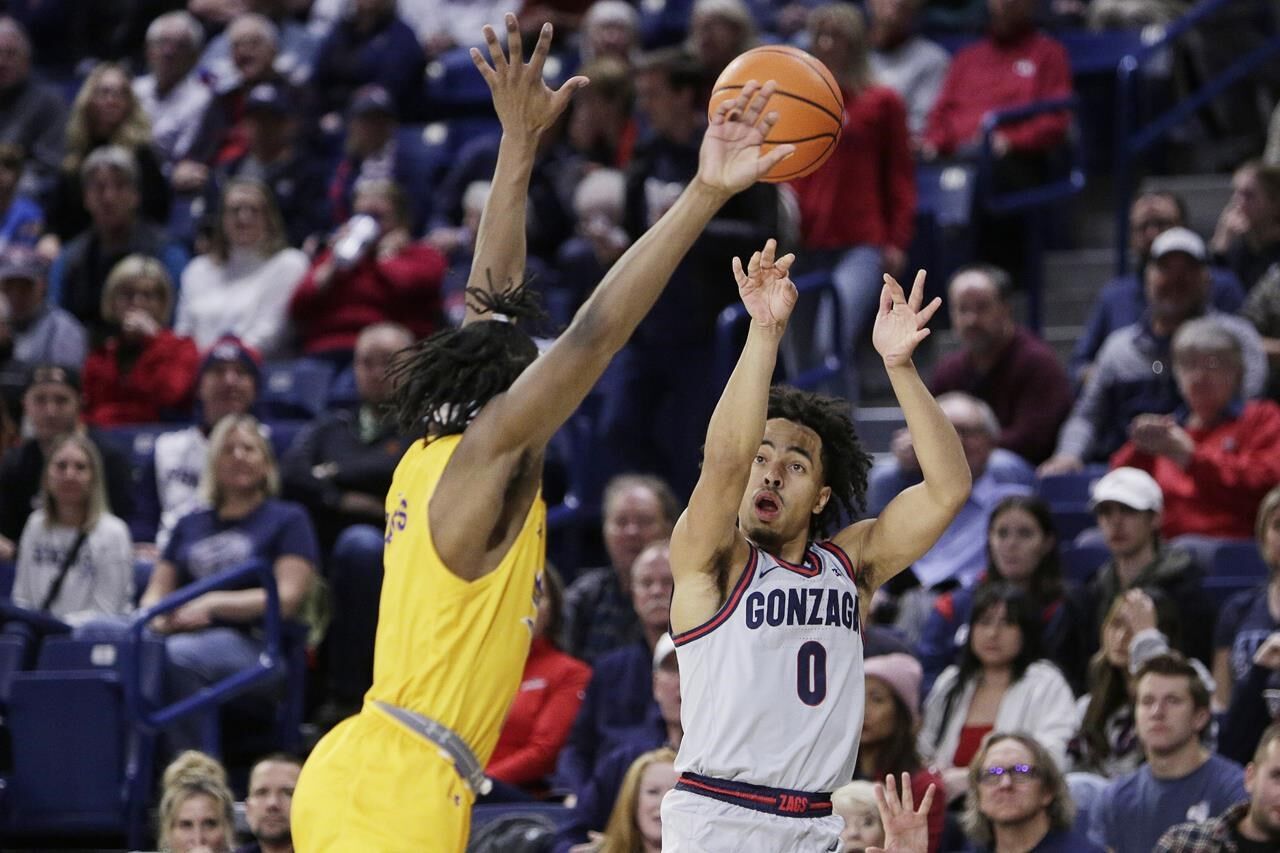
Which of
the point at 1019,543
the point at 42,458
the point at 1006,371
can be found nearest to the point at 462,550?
the point at 1019,543

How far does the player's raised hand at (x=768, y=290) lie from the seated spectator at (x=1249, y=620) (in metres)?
3.44

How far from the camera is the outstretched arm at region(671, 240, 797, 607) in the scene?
4910 mm

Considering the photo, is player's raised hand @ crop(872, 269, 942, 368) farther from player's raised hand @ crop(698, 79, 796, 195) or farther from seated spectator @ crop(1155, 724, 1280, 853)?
seated spectator @ crop(1155, 724, 1280, 853)

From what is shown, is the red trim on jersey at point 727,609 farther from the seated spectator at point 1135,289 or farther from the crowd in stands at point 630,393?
the seated spectator at point 1135,289

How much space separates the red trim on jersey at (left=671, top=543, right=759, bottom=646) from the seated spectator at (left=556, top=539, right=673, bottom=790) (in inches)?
128

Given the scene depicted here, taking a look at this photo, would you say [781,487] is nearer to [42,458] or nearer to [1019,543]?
[1019,543]

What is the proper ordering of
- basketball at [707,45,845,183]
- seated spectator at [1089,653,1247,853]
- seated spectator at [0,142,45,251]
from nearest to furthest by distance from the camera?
basketball at [707,45,845,183]
seated spectator at [1089,653,1247,853]
seated spectator at [0,142,45,251]

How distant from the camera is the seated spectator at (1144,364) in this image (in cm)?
991

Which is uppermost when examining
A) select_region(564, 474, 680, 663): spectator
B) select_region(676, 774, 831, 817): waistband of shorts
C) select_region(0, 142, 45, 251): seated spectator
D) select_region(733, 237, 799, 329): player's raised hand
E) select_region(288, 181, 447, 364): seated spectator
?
select_region(0, 142, 45, 251): seated spectator

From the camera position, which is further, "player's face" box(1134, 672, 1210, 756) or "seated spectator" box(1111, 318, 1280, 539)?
"seated spectator" box(1111, 318, 1280, 539)

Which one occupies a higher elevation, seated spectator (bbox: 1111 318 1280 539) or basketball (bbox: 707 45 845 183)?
basketball (bbox: 707 45 845 183)

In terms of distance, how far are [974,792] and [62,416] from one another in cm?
512

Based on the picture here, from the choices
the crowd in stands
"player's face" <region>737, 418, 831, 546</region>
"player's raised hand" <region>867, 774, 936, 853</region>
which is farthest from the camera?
the crowd in stands

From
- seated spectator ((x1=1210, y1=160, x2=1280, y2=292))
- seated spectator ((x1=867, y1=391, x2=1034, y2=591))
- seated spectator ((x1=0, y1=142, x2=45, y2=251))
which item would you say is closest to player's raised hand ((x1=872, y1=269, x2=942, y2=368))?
seated spectator ((x1=867, y1=391, x2=1034, y2=591))
